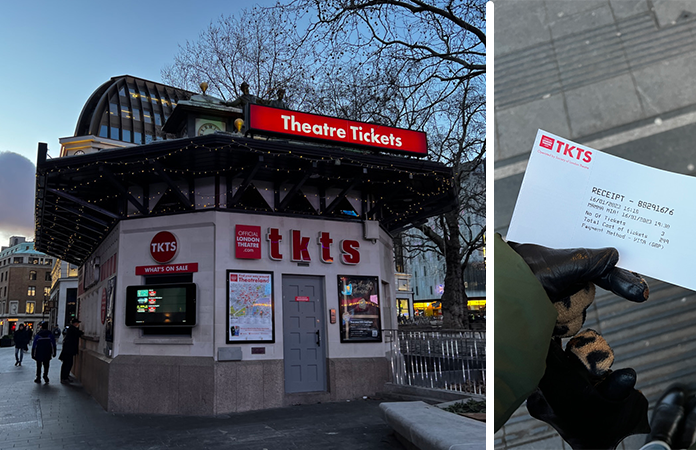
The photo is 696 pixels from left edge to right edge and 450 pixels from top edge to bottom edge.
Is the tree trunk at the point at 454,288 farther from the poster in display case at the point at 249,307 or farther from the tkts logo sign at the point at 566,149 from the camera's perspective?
the tkts logo sign at the point at 566,149

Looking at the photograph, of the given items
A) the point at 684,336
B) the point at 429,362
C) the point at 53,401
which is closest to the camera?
the point at 684,336

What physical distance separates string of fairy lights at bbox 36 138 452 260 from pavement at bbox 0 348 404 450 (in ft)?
12.3

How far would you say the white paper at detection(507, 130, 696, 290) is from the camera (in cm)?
170

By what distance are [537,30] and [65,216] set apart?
42.9ft

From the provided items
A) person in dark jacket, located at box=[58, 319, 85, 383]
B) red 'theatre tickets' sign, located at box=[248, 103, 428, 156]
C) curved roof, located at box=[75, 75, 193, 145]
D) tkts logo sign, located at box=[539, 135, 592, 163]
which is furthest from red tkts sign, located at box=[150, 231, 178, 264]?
curved roof, located at box=[75, 75, 193, 145]

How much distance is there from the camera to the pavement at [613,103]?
2.02 m

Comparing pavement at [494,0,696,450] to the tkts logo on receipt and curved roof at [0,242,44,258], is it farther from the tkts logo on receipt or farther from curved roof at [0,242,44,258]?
curved roof at [0,242,44,258]

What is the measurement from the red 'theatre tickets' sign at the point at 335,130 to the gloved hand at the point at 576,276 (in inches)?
300

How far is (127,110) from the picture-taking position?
37.3m

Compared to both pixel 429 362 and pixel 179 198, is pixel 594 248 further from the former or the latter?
pixel 179 198

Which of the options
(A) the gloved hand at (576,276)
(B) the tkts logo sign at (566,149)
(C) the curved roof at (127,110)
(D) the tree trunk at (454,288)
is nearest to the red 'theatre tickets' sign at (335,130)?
(B) the tkts logo sign at (566,149)

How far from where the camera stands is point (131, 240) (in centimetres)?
980

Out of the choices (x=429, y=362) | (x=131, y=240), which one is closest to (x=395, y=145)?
(x=429, y=362)

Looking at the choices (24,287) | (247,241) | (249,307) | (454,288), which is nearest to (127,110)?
(454,288)
